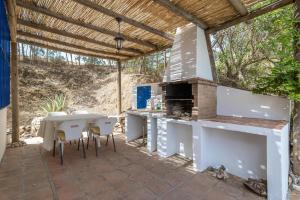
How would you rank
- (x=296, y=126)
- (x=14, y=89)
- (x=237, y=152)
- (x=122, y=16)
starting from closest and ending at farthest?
(x=296, y=126)
(x=237, y=152)
(x=122, y=16)
(x=14, y=89)

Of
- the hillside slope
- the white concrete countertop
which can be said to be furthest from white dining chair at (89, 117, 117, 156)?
the hillside slope

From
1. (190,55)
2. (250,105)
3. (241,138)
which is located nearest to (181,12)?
(190,55)

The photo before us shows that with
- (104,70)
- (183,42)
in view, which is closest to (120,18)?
(183,42)

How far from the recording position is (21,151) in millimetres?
4133

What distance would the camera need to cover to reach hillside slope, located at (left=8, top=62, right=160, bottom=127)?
29.3 ft

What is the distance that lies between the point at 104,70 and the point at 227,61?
32.6ft

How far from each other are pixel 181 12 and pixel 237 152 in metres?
2.62

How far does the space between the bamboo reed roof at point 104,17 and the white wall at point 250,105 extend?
1457 millimetres

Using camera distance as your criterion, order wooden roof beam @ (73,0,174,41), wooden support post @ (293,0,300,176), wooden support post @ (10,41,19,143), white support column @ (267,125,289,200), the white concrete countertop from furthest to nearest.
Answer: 1. wooden support post @ (10,41,19,143)
2. wooden roof beam @ (73,0,174,41)
3. wooden support post @ (293,0,300,176)
4. the white concrete countertop
5. white support column @ (267,125,289,200)

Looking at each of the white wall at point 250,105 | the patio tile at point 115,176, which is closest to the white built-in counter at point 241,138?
the white wall at point 250,105

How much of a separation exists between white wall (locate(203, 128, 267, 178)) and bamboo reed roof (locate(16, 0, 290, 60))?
2140mm

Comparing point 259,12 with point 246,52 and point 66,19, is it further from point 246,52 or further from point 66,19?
point 66,19

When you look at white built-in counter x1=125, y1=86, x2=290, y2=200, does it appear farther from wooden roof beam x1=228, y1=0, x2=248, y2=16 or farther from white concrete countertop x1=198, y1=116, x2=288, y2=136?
wooden roof beam x1=228, y1=0, x2=248, y2=16

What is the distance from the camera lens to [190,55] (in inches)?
142
